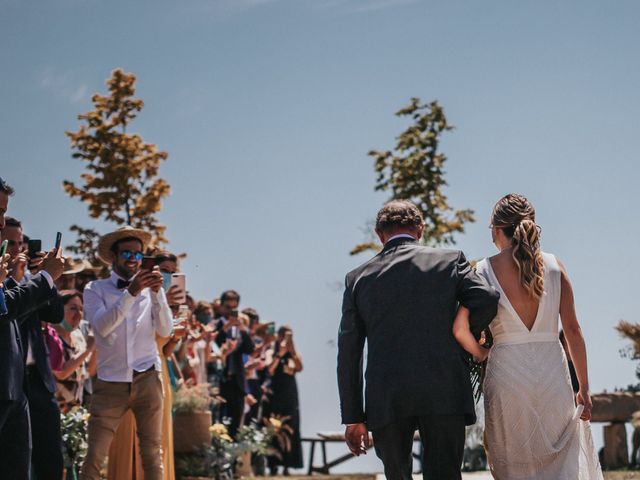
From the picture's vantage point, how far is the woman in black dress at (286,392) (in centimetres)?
1669

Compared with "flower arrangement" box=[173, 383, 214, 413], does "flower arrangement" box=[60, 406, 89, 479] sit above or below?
below

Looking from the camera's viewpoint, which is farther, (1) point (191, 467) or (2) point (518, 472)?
(1) point (191, 467)

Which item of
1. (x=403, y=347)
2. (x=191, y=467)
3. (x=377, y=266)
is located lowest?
(x=191, y=467)

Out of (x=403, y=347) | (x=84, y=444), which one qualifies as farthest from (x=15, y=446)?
(x=84, y=444)

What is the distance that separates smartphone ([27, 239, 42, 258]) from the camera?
281 inches

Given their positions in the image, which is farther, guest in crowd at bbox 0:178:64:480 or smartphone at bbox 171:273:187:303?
smartphone at bbox 171:273:187:303

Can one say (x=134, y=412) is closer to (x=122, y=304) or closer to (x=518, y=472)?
(x=122, y=304)

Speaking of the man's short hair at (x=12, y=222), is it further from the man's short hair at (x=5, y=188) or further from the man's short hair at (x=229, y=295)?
the man's short hair at (x=229, y=295)

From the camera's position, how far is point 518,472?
6301mm

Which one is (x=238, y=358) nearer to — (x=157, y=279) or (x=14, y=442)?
(x=157, y=279)

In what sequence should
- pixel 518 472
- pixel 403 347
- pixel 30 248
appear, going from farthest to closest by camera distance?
pixel 30 248 → pixel 518 472 → pixel 403 347

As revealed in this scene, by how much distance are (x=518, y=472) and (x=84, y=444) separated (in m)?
4.89

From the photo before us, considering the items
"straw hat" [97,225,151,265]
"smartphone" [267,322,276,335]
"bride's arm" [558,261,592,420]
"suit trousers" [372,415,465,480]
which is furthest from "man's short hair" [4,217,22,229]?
"smartphone" [267,322,276,335]

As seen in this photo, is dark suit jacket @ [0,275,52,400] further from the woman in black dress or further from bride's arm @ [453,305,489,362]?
the woman in black dress
